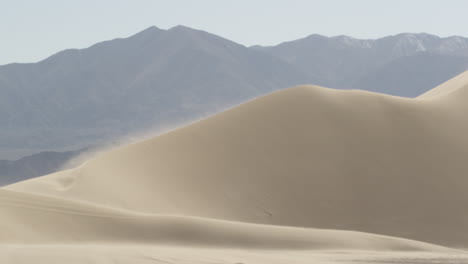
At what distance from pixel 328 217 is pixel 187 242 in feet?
25.4

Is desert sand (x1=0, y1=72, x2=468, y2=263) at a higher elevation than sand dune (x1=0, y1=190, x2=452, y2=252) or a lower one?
higher

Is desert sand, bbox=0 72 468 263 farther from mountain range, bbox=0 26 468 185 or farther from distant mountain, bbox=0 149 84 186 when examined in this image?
mountain range, bbox=0 26 468 185

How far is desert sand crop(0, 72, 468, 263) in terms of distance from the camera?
38.5 ft

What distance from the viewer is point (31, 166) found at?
6594 cm

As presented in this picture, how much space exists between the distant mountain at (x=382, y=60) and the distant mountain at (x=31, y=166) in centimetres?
7714

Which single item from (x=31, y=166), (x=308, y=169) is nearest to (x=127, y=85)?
(x=31, y=166)

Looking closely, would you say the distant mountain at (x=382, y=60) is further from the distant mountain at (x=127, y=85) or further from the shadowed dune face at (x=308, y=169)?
the shadowed dune face at (x=308, y=169)

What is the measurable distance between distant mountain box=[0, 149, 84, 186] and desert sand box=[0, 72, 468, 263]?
1795 inches

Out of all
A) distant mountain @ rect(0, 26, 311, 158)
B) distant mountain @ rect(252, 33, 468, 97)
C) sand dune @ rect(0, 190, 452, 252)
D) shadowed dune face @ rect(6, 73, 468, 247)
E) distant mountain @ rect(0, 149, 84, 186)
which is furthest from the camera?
distant mountain @ rect(252, 33, 468, 97)

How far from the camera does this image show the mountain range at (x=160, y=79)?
4274 inches

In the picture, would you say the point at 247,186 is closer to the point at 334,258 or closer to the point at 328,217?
the point at 328,217

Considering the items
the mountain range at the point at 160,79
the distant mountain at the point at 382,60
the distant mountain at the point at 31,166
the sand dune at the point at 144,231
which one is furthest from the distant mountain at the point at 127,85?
the sand dune at the point at 144,231

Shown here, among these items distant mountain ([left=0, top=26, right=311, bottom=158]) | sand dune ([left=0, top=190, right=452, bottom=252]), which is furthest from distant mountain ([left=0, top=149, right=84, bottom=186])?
sand dune ([left=0, top=190, right=452, bottom=252])

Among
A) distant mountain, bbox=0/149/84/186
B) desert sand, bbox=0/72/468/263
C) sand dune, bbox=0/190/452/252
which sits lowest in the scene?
sand dune, bbox=0/190/452/252
